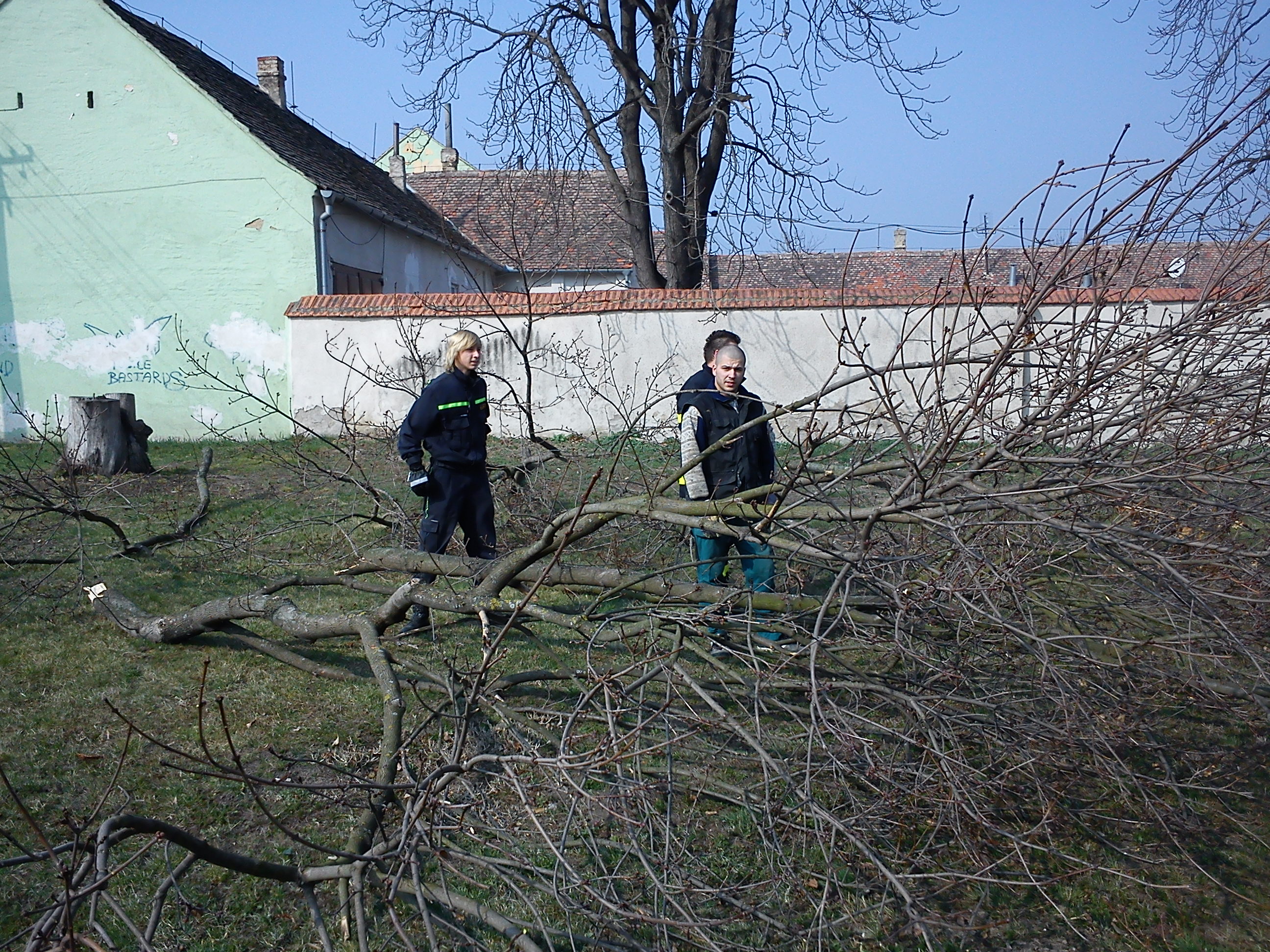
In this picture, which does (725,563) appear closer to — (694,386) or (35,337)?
(694,386)

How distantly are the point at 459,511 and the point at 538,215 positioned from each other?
12220 millimetres

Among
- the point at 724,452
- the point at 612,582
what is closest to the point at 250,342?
the point at 724,452

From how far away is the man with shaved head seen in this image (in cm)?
501

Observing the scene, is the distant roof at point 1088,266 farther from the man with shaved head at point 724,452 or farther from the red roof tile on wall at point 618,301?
the man with shaved head at point 724,452

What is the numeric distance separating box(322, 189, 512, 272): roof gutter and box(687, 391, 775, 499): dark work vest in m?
7.62

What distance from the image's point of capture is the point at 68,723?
430 centimetres

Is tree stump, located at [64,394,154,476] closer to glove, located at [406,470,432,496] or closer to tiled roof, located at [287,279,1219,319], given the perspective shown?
tiled roof, located at [287,279,1219,319]

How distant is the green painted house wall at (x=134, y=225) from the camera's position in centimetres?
Result: 1409

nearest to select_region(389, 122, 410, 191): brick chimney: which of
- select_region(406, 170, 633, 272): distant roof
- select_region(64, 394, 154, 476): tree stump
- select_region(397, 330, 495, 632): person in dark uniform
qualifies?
select_region(406, 170, 633, 272): distant roof

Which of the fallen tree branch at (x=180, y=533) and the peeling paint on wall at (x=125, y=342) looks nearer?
the fallen tree branch at (x=180, y=533)

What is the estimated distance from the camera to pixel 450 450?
5.43 meters

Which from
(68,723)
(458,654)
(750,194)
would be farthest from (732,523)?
(750,194)

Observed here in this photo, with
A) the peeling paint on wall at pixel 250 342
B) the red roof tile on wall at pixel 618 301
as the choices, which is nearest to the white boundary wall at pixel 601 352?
the red roof tile on wall at pixel 618 301

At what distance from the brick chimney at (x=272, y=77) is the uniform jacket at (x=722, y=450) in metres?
17.5
